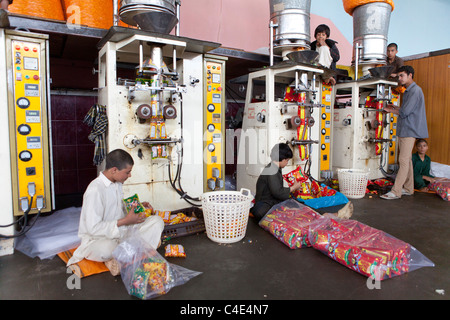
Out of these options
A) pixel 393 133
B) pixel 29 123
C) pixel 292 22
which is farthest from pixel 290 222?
pixel 393 133

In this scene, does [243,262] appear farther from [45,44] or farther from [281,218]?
[45,44]

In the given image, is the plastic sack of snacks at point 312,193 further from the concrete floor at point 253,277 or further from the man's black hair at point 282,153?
the concrete floor at point 253,277

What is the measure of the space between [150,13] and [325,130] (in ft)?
9.41

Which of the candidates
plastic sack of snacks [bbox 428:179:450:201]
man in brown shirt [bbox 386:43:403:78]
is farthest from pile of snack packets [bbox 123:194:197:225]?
man in brown shirt [bbox 386:43:403:78]

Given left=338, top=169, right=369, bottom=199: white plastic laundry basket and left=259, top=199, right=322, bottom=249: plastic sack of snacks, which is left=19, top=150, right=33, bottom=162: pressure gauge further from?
left=338, top=169, right=369, bottom=199: white plastic laundry basket

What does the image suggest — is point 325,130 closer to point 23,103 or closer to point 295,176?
point 295,176

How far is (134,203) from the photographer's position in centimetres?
262

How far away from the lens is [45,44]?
8.26 ft

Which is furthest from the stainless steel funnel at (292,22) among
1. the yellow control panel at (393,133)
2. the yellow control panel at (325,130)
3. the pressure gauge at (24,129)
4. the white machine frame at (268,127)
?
the pressure gauge at (24,129)

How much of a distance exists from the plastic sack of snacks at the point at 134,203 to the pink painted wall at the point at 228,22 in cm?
284

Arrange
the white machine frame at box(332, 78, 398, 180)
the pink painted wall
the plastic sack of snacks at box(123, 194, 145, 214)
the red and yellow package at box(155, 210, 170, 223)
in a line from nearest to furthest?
the plastic sack of snacks at box(123, 194, 145, 214) < the red and yellow package at box(155, 210, 170, 223) < the white machine frame at box(332, 78, 398, 180) < the pink painted wall

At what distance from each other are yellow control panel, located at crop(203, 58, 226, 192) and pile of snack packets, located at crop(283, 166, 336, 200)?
801 mm

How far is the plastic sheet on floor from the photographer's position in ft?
7.76

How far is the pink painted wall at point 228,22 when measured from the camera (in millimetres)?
4691
